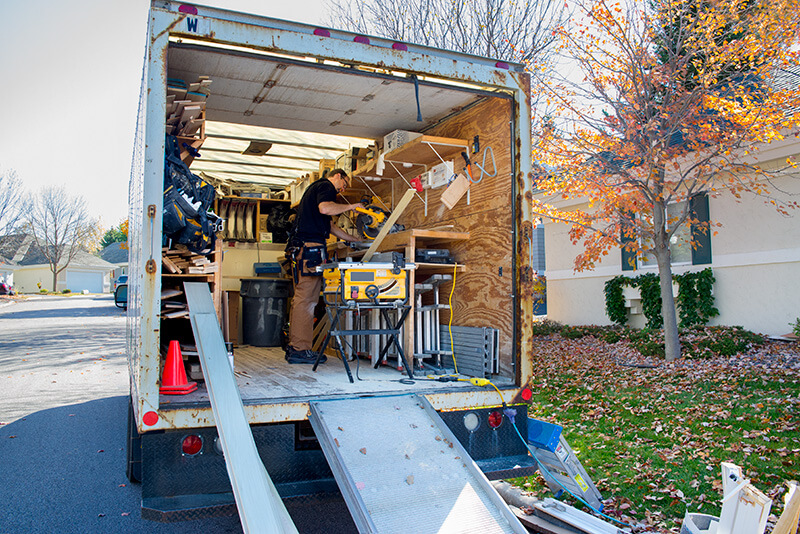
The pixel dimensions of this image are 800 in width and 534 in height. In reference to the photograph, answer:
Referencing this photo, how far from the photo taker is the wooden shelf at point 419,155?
5383 mm

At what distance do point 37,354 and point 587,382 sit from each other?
11.5 m

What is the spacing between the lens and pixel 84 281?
61.8 m

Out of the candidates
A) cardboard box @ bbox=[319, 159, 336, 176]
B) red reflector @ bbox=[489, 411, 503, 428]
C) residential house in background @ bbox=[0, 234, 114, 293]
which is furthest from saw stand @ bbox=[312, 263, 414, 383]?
residential house in background @ bbox=[0, 234, 114, 293]

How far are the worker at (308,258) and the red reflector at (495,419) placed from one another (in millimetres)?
2131

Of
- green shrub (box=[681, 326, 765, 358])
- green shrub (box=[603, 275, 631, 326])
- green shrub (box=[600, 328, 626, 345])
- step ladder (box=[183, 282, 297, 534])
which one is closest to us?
step ladder (box=[183, 282, 297, 534])

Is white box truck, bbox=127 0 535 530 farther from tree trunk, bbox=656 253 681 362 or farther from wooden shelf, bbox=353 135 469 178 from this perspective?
tree trunk, bbox=656 253 681 362

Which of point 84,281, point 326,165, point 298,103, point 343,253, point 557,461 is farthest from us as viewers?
point 84,281

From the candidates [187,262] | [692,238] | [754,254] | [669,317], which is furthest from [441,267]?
[692,238]

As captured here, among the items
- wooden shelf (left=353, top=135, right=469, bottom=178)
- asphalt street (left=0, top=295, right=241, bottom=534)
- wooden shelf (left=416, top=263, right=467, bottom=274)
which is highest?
wooden shelf (left=353, top=135, right=469, bottom=178)

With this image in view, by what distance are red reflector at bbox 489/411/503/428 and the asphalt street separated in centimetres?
208

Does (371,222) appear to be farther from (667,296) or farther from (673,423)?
(667,296)

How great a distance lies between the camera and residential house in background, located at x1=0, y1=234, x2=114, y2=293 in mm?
57656

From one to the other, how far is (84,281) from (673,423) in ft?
215

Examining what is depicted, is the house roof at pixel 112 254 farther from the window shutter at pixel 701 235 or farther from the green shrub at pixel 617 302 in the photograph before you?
the window shutter at pixel 701 235
